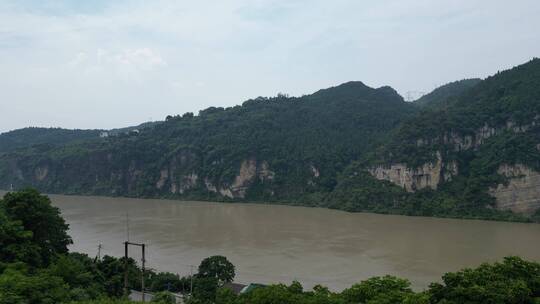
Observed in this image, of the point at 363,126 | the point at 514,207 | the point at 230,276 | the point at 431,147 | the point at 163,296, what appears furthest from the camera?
the point at 363,126

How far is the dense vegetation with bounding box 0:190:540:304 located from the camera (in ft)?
29.5

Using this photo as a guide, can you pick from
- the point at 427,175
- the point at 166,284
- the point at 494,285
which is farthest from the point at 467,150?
the point at 494,285

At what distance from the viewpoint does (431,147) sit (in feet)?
135

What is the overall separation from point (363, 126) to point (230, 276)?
43106 millimetres

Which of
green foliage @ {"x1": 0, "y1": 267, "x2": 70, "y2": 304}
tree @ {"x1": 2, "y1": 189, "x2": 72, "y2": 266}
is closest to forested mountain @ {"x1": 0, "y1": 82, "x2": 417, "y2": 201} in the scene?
tree @ {"x1": 2, "y1": 189, "x2": 72, "y2": 266}

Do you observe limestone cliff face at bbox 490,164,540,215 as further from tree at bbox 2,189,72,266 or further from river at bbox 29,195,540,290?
tree at bbox 2,189,72,266

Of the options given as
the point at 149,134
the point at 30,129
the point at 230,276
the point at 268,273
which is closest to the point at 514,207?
the point at 268,273

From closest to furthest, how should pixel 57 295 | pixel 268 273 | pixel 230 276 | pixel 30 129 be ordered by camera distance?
pixel 57 295 → pixel 230 276 → pixel 268 273 → pixel 30 129

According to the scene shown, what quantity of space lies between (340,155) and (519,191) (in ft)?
63.2

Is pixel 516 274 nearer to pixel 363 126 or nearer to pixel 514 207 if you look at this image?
pixel 514 207

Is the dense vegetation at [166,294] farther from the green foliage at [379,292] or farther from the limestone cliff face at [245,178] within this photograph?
the limestone cliff face at [245,178]

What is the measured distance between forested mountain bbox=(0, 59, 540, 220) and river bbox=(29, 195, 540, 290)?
16.1ft

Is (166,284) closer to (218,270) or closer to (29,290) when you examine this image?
(218,270)

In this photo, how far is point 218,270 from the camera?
52.4 ft
